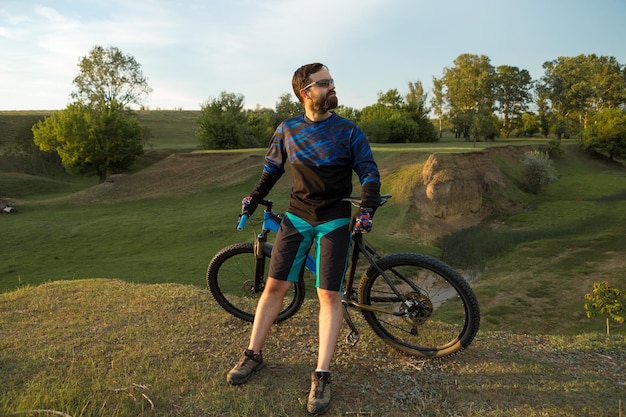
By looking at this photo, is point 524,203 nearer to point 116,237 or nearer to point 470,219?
point 470,219

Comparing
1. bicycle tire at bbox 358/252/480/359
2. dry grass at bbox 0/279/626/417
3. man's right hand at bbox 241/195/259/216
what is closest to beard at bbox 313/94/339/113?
man's right hand at bbox 241/195/259/216

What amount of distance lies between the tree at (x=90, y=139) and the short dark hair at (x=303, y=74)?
33696 millimetres

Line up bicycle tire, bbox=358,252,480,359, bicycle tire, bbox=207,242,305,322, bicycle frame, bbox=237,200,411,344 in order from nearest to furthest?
bicycle tire, bbox=358,252,480,359
bicycle frame, bbox=237,200,411,344
bicycle tire, bbox=207,242,305,322

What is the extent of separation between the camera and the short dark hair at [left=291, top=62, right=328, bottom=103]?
10.5 feet

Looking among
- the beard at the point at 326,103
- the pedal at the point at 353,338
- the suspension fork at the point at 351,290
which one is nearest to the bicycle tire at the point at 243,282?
the suspension fork at the point at 351,290

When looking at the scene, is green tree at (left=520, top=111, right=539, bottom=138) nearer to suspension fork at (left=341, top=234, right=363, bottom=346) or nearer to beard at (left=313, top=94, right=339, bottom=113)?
suspension fork at (left=341, top=234, right=363, bottom=346)

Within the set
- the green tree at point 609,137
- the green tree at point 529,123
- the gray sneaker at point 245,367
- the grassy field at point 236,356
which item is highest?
the green tree at point 529,123

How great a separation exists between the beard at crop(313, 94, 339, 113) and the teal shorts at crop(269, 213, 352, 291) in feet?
2.95

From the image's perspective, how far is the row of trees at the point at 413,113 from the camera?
33.0 m

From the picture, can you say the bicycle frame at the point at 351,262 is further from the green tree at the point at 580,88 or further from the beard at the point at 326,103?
the green tree at the point at 580,88

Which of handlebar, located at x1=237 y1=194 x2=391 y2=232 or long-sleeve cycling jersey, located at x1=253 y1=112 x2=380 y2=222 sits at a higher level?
long-sleeve cycling jersey, located at x1=253 y1=112 x2=380 y2=222

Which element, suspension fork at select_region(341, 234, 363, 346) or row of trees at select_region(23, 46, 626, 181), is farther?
row of trees at select_region(23, 46, 626, 181)

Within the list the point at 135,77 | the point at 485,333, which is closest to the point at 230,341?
the point at 485,333

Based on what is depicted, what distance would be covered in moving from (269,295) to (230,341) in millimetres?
928
